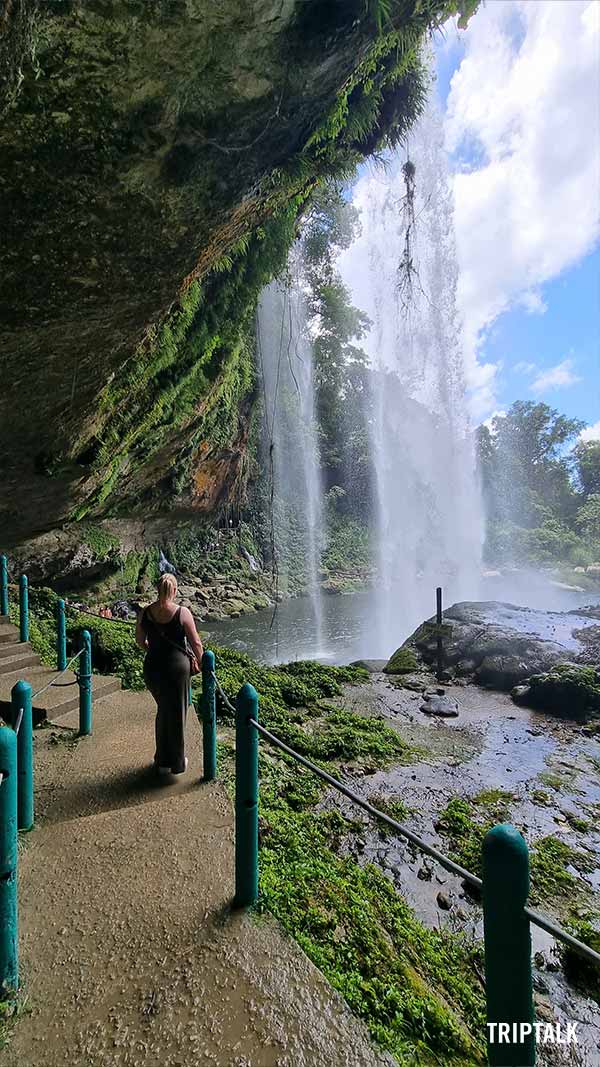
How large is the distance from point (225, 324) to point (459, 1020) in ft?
28.4

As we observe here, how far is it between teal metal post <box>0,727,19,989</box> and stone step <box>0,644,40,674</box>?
477cm

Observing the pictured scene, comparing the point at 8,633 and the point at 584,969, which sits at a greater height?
the point at 8,633

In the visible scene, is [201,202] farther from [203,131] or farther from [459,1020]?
[459,1020]

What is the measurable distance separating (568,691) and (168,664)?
804cm

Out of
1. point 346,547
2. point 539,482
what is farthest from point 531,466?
point 346,547

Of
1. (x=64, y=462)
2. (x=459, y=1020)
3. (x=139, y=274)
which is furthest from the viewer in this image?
(x=64, y=462)

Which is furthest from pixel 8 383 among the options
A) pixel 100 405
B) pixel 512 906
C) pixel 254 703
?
pixel 512 906

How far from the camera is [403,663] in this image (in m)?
11.2

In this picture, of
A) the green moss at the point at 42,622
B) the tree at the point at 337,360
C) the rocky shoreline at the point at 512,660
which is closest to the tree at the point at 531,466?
the tree at the point at 337,360

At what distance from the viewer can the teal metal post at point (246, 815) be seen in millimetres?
2344

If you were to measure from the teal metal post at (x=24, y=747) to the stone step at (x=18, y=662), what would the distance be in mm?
3411

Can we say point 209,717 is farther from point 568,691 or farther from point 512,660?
point 512,660

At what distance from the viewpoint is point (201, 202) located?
13.1 ft

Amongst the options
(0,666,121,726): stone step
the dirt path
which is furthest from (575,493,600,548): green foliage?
the dirt path
